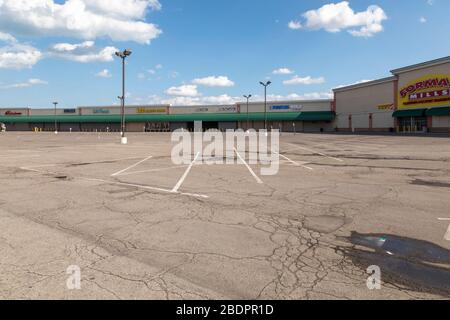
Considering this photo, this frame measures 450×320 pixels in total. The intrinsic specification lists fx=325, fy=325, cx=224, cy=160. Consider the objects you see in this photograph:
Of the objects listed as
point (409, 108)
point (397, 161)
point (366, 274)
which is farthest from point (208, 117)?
point (366, 274)

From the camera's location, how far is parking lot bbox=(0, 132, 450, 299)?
3631 millimetres

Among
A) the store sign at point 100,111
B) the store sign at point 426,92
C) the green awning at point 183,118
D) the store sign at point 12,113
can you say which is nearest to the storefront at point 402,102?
→ the store sign at point 426,92

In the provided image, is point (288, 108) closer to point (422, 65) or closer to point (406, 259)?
point (422, 65)

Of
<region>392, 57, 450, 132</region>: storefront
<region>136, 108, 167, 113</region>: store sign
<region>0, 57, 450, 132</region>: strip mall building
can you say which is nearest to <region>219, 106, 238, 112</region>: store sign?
<region>0, 57, 450, 132</region>: strip mall building

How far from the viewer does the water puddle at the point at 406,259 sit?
3.72 m

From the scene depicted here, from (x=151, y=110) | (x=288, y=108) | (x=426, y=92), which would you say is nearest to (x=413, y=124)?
(x=426, y=92)

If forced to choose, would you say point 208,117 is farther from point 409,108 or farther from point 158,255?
point 158,255

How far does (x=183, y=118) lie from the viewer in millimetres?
80250

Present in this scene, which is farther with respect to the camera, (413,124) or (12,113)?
(12,113)

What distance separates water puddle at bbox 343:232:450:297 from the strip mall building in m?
48.7

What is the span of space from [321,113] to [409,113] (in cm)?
2199

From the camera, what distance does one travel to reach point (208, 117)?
77.9 metres

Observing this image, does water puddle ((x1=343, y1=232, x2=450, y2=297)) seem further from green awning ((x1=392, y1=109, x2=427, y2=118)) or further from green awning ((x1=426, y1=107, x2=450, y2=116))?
green awning ((x1=392, y1=109, x2=427, y2=118))

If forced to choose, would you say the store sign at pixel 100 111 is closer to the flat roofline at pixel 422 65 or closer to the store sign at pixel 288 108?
the store sign at pixel 288 108
